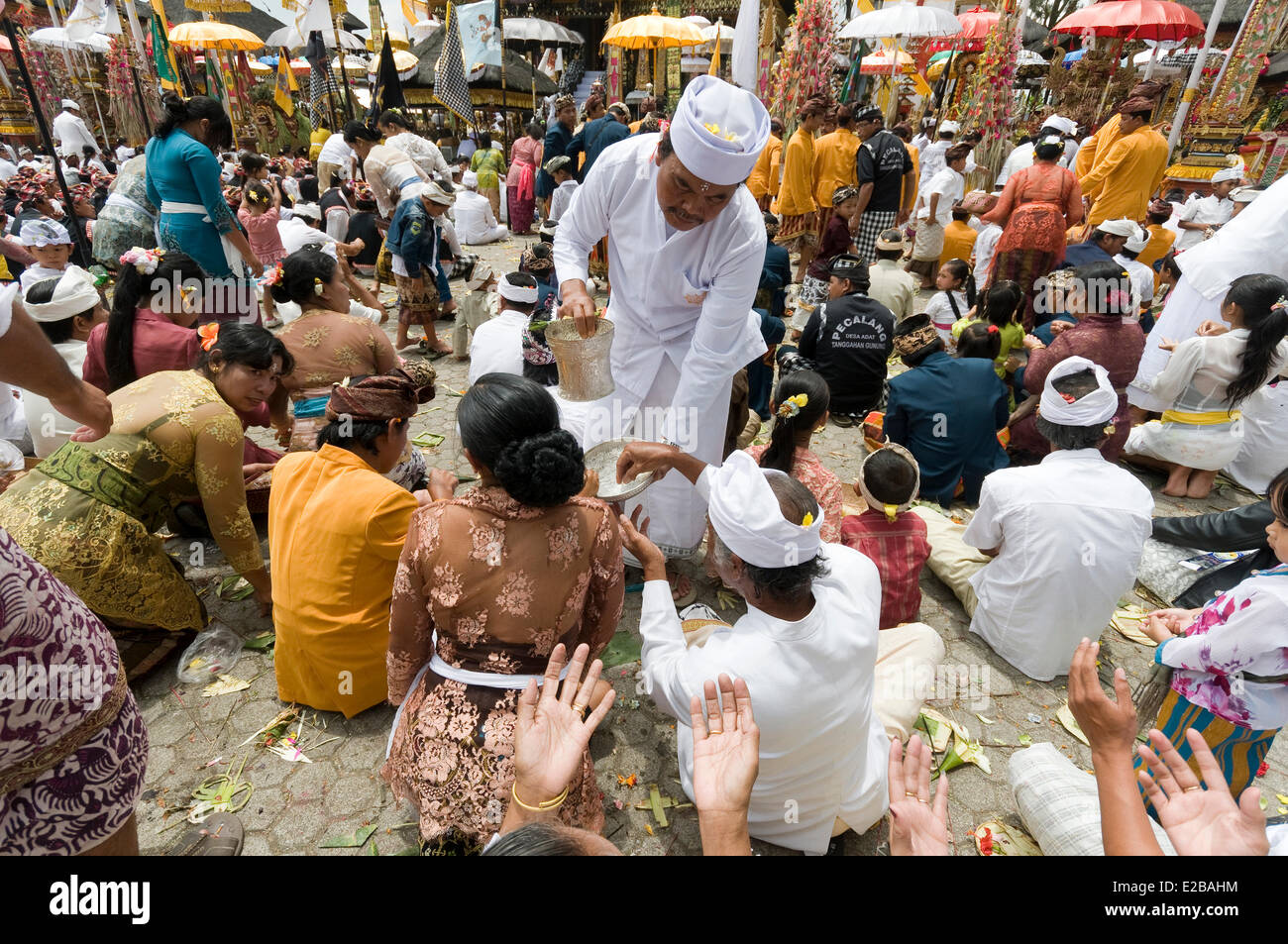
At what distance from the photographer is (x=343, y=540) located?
2.64 meters

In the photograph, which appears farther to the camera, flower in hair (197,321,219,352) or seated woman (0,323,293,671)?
flower in hair (197,321,219,352)

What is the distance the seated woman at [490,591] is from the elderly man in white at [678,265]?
2.85ft

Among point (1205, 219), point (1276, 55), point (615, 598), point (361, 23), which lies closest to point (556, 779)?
point (615, 598)

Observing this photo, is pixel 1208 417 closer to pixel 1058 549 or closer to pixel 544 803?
pixel 1058 549

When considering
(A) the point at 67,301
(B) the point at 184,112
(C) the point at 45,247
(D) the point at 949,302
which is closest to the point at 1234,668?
(D) the point at 949,302

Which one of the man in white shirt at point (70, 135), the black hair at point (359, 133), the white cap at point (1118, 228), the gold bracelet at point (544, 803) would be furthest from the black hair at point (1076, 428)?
the man in white shirt at point (70, 135)

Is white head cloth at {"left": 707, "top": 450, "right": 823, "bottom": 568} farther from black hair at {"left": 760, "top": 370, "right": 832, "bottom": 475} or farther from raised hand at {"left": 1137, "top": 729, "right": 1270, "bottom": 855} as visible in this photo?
black hair at {"left": 760, "top": 370, "right": 832, "bottom": 475}

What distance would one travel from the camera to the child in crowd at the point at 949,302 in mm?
6605

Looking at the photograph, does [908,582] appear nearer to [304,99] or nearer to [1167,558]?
[1167,558]

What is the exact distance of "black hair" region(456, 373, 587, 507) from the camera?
205 cm

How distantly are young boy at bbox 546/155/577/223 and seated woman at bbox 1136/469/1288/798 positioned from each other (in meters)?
9.03

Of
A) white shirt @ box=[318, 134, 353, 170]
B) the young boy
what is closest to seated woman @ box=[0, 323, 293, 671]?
the young boy

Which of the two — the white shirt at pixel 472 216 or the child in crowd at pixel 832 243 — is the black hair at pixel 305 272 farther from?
the white shirt at pixel 472 216

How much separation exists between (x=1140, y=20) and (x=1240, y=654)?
13124 millimetres
